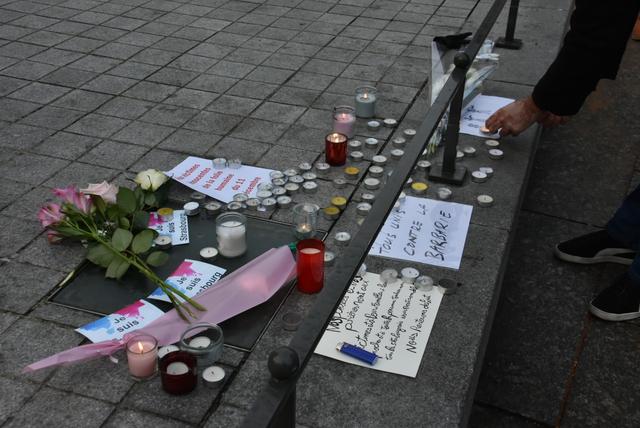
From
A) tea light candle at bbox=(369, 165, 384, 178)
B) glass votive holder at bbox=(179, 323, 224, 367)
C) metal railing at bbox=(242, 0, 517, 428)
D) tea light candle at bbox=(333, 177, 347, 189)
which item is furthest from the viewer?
tea light candle at bbox=(369, 165, 384, 178)

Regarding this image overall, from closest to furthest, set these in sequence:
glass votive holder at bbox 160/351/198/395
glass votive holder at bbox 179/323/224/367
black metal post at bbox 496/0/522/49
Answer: glass votive holder at bbox 160/351/198/395, glass votive holder at bbox 179/323/224/367, black metal post at bbox 496/0/522/49

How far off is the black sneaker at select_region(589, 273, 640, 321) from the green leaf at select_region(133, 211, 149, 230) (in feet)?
6.00

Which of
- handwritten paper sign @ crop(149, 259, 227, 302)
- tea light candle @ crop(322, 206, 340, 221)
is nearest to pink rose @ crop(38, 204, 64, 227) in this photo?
handwritten paper sign @ crop(149, 259, 227, 302)

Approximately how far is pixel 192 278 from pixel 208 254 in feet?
0.52

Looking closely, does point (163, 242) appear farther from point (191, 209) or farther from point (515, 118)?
point (515, 118)

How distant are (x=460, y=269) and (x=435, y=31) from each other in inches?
117

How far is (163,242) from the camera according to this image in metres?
2.78

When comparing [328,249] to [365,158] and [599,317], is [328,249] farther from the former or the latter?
[599,317]

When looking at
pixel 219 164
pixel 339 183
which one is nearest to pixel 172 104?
pixel 219 164

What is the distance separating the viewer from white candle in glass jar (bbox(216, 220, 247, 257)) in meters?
2.68

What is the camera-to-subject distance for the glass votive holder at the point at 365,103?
3869mm

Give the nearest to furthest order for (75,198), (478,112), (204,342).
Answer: (204,342) → (75,198) → (478,112)

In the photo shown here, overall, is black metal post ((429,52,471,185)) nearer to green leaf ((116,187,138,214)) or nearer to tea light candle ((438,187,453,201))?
tea light candle ((438,187,453,201))

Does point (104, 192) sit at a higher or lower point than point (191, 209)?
higher
